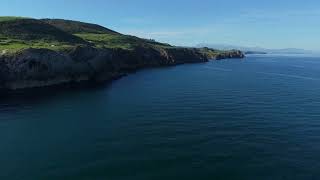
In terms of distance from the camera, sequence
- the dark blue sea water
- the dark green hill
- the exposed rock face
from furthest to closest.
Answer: the dark green hill < the exposed rock face < the dark blue sea water

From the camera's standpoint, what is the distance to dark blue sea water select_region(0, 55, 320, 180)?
152ft

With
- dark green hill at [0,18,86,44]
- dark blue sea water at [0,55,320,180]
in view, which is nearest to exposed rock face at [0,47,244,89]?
dark blue sea water at [0,55,320,180]

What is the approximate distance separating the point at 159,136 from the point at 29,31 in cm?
13053

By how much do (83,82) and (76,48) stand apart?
12275 mm

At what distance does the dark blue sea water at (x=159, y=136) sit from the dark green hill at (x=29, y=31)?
2555 inches

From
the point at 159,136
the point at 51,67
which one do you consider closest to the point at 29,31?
the point at 51,67

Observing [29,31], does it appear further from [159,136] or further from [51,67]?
[159,136]

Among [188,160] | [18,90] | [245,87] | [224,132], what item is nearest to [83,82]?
[18,90]

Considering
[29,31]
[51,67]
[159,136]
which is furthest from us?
[29,31]

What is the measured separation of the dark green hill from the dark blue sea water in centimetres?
6490

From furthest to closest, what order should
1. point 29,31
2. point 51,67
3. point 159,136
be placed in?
point 29,31 < point 51,67 < point 159,136

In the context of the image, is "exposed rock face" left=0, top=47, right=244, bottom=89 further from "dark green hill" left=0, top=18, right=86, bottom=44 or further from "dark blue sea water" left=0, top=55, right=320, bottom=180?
"dark green hill" left=0, top=18, right=86, bottom=44

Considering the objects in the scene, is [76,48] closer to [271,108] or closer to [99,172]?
[271,108]

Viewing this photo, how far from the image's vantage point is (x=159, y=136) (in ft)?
200
